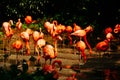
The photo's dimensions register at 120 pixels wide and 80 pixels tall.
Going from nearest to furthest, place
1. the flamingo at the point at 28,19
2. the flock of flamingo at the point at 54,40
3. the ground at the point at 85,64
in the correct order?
the ground at the point at 85,64 < the flock of flamingo at the point at 54,40 < the flamingo at the point at 28,19

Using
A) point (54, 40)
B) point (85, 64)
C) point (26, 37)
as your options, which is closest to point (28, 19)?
point (54, 40)

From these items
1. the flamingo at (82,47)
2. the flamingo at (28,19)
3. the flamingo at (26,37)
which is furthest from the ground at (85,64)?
the flamingo at (28,19)

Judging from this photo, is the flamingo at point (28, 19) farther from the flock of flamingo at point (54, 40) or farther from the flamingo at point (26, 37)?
the flamingo at point (26, 37)

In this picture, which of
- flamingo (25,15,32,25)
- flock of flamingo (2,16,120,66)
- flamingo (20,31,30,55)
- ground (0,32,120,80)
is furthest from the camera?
flamingo (25,15,32,25)

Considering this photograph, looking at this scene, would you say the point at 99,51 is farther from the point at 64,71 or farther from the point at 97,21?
the point at 97,21

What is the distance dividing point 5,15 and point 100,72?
6.39m

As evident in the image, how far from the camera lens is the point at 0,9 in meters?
16.1

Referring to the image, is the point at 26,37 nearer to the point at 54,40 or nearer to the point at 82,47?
the point at 54,40

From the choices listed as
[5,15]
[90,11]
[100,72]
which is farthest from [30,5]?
[100,72]

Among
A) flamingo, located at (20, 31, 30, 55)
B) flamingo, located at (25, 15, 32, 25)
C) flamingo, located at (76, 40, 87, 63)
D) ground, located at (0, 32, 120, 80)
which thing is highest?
flamingo, located at (25, 15, 32, 25)

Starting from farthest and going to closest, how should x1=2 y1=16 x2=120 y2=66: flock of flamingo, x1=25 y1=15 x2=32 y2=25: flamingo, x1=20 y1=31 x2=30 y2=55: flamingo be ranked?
x1=25 y1=15 x2=32 y2=25: flamingo < x1=20 y1=31 x2=30 y2=55: flamingo < x1=2 y1=16 x2=120 y2=66: flock of flamingo

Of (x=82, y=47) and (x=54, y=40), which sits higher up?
(x=54, y=40)

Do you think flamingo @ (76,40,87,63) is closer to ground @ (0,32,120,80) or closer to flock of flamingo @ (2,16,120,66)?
flock of flamingo @ (2,16,120,66)

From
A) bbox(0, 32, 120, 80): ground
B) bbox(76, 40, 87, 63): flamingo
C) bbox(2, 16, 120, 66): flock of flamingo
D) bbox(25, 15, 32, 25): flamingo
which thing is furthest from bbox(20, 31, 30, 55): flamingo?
bbox(25, 15, 32, 25): flamingo
